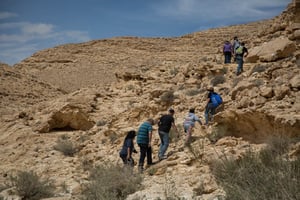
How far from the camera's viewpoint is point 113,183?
23.5 ft

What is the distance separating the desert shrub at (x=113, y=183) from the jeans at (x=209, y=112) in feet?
9.07

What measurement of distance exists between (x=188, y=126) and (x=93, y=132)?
4.68 m

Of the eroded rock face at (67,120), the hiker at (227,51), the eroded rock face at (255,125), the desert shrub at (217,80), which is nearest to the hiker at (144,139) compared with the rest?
the eroded rock face at (255,125)

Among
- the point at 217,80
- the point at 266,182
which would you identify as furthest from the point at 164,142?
the point at 266,182

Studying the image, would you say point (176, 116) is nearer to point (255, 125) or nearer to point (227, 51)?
point (255, 125)

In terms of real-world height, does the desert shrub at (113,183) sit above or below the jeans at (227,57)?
below

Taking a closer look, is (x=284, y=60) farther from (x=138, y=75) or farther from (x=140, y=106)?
(x=138, y=75)

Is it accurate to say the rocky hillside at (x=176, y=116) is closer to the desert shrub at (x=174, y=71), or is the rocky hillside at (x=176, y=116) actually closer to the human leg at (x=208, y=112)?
the desert shrub at (x=174, y=71)

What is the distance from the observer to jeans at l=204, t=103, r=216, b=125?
32.6 feet

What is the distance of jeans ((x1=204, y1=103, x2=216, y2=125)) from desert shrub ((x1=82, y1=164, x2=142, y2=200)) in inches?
109

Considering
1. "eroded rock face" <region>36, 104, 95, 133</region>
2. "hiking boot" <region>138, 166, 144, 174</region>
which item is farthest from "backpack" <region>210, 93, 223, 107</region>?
"eroded rock face" <region>36, 104, 95, 133</region>

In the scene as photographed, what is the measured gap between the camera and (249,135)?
8.39 meters

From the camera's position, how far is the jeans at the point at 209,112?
992cm

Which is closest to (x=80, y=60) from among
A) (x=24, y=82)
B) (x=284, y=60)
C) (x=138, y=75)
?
(x=24, y=82)
